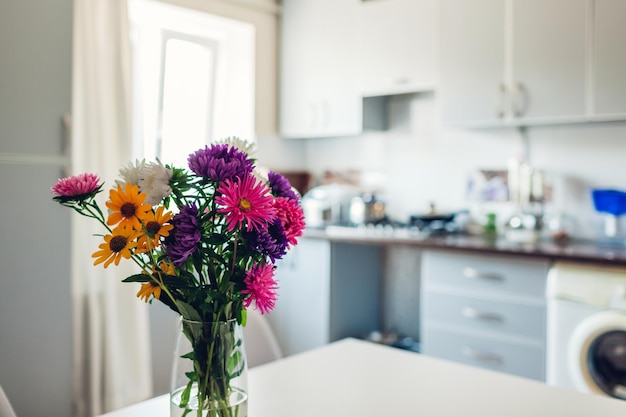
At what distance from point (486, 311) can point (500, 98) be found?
103cm

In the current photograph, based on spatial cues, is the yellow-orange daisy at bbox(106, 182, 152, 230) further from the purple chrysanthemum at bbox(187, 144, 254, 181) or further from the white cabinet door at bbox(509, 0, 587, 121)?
the white cabinet door at bbox(509, 0, 587, 121)

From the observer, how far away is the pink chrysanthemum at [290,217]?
95cm

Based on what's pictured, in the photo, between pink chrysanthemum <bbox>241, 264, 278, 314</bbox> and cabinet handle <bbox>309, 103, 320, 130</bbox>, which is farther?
cabinet handle <bbox>309, 103, 320, 130</bbox>

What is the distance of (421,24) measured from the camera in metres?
3.41

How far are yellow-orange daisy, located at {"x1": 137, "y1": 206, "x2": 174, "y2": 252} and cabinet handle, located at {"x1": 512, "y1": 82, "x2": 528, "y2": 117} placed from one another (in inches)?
98.7

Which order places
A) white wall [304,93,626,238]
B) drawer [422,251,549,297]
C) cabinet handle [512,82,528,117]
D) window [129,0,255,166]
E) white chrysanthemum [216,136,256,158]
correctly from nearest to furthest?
1. white chrysanthemum [216,136,256,158]
2. drawer [422,251,549,297]
3. cabinet handle [512,82,528,117]
4. white wall [304,93,626,238]
5. window [129,0,255,166]

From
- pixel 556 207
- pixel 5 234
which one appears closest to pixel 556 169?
pixel 556 207

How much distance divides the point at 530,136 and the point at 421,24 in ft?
2.71

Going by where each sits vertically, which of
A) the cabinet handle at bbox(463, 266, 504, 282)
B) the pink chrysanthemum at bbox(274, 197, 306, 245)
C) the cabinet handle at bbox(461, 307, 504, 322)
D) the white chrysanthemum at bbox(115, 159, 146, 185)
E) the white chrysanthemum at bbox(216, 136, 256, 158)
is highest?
the white chrysanthemum at bbox(216, 136, 256, 158)

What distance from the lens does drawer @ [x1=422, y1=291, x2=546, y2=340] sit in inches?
107

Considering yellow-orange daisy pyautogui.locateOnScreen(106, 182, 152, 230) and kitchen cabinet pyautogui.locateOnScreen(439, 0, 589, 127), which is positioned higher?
kitchen cabinet pyautogui.locateOnScreen(439, 0, 589, 127)

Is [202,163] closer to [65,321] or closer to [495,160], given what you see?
[65,321]

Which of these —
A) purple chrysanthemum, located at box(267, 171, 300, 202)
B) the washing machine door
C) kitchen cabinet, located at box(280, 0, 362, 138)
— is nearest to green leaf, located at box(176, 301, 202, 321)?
purple chrysanthemum, located at box(267, 171, 300, 202)

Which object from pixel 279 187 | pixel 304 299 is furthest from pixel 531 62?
pixel 279 187
